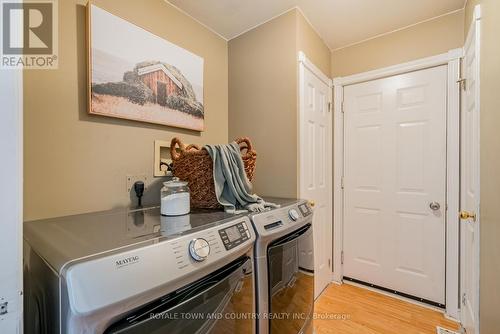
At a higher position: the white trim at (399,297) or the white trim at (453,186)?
the white trim at (453,186)

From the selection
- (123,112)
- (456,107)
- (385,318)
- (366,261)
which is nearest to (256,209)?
(123,112)

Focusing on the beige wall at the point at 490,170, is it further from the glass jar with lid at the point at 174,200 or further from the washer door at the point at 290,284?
the glass jar with lid at the point at 174,200

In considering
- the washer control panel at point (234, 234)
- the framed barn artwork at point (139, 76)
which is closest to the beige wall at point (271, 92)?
the framed barn artwork at point (139, 76)

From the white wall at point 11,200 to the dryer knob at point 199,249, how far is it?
38cm

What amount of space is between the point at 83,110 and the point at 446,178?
2526 millimetres

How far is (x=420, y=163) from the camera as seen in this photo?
1.95 m

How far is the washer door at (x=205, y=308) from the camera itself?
0.60 m

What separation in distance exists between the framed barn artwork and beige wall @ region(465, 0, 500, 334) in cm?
167

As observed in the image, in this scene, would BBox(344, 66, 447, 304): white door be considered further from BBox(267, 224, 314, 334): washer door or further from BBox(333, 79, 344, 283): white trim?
BBox(267, 224, 314, 334): washer door

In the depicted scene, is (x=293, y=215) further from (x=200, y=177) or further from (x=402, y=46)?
(x=402, y=46)

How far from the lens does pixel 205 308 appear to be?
74 cm

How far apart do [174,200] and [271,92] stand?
1184mm

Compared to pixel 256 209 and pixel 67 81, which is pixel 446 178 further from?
pixel 67 81

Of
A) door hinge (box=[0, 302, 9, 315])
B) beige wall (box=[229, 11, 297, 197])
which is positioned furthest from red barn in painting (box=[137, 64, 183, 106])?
door hinge (box=[0, 302, 9, 315])
